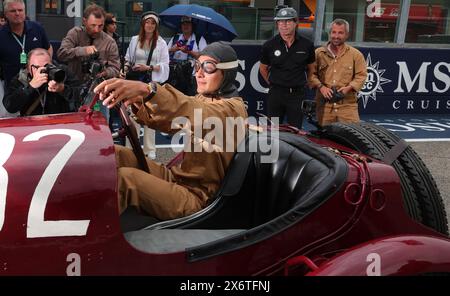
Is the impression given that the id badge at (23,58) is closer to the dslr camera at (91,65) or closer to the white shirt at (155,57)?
the dslr camera at (91,65)

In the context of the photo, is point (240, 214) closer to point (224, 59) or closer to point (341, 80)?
point (224, 59)

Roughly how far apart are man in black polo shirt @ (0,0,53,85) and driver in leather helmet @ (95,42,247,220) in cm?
276

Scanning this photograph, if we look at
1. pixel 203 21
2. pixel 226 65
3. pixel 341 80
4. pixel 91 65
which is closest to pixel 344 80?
pixel 341 80

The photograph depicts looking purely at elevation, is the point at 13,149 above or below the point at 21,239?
above

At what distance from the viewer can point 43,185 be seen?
7.41 ft

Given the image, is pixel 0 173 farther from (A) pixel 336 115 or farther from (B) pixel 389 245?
(A) pixel 336 115

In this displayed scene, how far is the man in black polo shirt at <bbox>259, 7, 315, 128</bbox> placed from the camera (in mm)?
6621

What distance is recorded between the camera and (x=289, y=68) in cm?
666

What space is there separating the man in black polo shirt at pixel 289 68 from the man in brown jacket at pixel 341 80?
0.46 meters

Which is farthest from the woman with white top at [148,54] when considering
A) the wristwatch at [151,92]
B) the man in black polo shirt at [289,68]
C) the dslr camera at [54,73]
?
the wristwatch at [151,92]

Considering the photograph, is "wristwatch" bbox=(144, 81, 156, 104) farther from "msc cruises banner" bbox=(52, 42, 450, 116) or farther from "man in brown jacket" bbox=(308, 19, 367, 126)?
"msc cruises banner" bbox=(52, 42, 450, 116)
